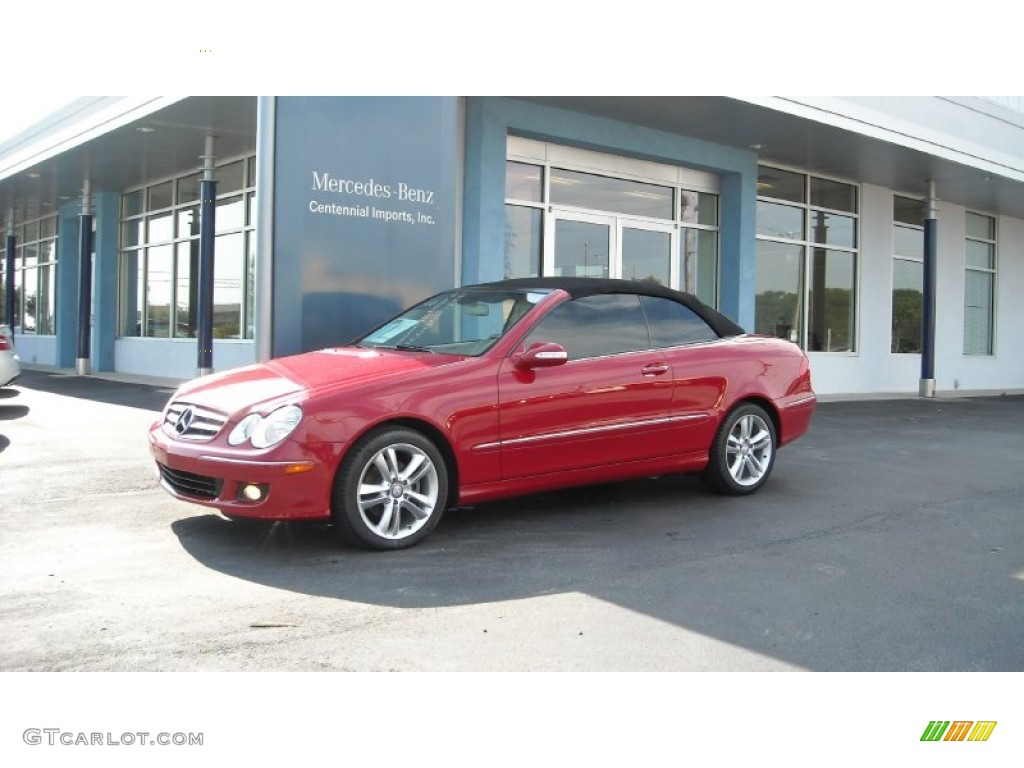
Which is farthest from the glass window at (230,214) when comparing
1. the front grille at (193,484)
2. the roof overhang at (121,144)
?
the front grille at (193,484)

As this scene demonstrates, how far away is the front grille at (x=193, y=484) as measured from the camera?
16.0 ft

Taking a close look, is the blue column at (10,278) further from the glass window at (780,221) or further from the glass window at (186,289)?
the glass window at (780,221)

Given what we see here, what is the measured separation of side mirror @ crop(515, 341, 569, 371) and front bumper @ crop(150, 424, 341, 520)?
1.26m

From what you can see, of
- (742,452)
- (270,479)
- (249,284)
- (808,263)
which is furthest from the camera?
(808,263)

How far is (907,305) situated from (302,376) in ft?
56.0

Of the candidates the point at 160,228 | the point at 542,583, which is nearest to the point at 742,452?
the point at 542,583

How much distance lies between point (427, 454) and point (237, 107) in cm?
914

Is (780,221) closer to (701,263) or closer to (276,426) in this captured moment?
(701,263)

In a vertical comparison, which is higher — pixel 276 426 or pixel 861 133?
pixel 861 133

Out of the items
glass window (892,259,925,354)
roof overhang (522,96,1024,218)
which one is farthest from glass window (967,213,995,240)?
glass window (892,259,925,354)

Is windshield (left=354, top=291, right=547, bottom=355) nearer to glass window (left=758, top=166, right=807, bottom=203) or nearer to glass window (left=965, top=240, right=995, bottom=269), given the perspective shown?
glass window (left=758, top=166, right=807, bottom=203)

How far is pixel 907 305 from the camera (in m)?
19.5

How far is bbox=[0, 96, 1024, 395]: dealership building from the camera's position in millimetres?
8031
